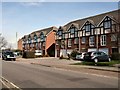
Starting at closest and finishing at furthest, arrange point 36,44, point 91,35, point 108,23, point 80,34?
1. point 108,23
2. point 91,35
3. point 80,34
4. point 36,44

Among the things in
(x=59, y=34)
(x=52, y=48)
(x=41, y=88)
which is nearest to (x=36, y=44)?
(x=52, y=48)

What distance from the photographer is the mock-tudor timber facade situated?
47.1m

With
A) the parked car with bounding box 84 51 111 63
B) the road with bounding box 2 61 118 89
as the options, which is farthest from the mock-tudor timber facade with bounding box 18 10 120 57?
the road with bounding box 2 61 118 89

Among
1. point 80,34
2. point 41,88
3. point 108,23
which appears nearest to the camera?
point 41,88

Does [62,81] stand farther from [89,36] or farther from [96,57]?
[89,36]

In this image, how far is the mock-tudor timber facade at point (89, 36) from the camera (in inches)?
1854

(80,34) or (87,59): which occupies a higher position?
(80,34)

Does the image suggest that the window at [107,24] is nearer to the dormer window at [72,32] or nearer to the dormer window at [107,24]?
the dormer window at [107,24]

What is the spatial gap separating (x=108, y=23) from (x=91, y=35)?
6051mm

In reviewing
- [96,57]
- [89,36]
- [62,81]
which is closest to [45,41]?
[89,36]

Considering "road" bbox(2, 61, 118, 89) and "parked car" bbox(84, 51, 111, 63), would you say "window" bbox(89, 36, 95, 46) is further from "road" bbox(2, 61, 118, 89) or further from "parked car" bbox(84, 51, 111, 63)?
"road" bbox(2, 61, 118, 89)

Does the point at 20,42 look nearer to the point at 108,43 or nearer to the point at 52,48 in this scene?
the point at 52,48

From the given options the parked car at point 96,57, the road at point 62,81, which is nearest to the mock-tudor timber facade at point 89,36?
the parked car at point 96,57

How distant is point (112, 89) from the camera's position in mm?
10617
